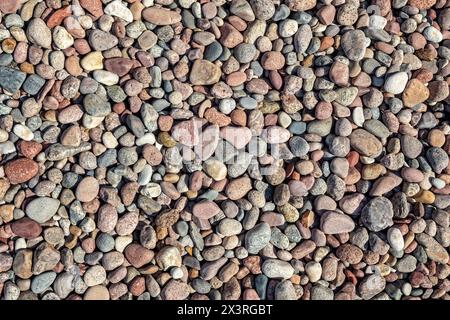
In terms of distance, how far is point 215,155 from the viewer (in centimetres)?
220

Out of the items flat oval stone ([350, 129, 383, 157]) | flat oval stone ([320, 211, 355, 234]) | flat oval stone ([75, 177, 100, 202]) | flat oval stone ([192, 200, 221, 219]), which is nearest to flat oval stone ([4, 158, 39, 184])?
flat oval stone ([75, 177, 100, 202])

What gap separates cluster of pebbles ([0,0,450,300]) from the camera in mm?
2117

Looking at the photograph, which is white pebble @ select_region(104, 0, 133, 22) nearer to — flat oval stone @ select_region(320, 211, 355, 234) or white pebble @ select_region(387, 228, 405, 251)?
flat oval stone @ select_region(320, 211, 355, 234)

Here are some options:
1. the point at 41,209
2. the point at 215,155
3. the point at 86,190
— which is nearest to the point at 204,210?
the point at 215,155

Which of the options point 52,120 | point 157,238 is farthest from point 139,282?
point 52,120

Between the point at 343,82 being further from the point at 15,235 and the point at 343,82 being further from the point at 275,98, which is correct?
the point at 15,235

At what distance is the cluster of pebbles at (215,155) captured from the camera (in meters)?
2.12

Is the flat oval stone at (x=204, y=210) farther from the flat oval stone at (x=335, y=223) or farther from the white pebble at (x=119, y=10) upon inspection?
the white pebble at (x=119, y=10)

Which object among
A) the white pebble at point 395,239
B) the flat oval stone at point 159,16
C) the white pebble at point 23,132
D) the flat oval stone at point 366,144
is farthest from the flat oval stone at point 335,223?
the white pebble at point 23,132

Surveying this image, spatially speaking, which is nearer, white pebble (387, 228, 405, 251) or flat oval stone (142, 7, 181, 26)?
white pebble (387, 228, 405, 251)

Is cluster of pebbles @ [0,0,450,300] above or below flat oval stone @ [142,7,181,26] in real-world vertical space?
below

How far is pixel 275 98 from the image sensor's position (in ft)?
7.48

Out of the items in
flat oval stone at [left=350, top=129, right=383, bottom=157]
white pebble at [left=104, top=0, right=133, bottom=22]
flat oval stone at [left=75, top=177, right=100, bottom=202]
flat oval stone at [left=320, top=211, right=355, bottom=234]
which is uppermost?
white pebble at [left=104, top=0, right=133, bottom=22]

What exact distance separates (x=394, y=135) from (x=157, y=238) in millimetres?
1306
